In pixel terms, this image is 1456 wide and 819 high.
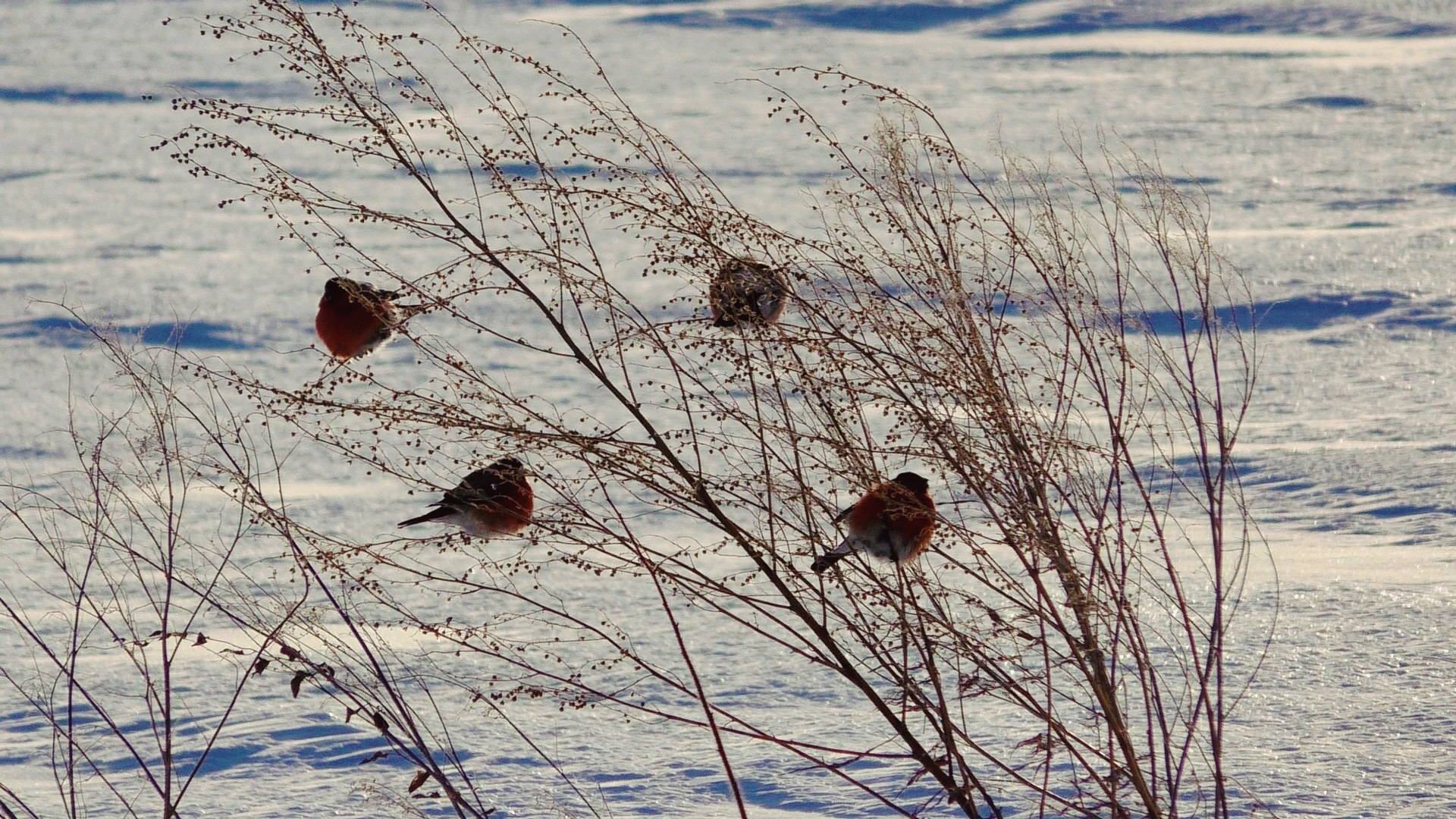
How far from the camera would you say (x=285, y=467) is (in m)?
5.10

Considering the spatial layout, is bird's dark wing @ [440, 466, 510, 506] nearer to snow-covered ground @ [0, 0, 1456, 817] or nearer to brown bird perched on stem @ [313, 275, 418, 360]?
brown bird perched on stem @ [313, 275, 418, 360]

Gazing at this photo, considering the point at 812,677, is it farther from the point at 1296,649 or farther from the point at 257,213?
the point at 257,213

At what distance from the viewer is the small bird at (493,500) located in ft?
5.91

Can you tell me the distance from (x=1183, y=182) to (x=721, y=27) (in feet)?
19.4

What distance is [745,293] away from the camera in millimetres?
1854

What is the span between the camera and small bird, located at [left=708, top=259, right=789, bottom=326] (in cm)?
176

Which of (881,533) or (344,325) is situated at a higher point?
(344,325)

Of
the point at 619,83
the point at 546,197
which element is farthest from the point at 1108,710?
the point at 619,83

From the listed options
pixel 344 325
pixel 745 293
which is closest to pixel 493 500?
pixel 745 293

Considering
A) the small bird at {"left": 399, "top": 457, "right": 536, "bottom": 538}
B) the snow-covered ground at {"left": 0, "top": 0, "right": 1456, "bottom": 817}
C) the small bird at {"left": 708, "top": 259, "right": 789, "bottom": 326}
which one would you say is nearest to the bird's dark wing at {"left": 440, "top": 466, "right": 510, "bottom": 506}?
the small bird at {"left": 399, "top": 457, "right": 536, "bottom": 538}

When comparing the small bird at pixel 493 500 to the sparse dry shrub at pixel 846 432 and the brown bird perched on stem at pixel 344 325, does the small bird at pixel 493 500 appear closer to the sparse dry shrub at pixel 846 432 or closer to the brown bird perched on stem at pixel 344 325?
the sparse dry shrub at pixel 846 432

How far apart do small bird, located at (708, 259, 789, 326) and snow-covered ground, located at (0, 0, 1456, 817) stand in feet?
1.23

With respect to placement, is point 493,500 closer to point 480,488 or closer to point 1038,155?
point 480,488

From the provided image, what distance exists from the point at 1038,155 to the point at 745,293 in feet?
23.6
